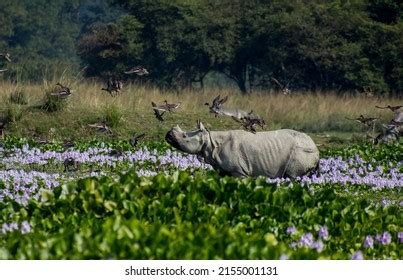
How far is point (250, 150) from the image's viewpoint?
1533 centimetres

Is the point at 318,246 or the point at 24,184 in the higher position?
the point at 318,246

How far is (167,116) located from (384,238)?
15714 mm

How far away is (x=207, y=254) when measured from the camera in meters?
8.10

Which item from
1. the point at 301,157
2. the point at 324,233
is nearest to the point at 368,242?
the point at 324,233

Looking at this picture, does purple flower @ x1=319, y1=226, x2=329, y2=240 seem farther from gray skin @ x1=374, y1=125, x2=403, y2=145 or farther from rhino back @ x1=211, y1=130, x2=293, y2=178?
gray skin @ x1=374, y1=125, x2=403, y2=145

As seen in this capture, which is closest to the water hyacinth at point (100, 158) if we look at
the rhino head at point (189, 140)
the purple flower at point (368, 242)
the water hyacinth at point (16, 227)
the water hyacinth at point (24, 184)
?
the water hyacinth at point (24, 184)

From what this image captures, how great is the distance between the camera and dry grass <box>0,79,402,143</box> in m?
23.9

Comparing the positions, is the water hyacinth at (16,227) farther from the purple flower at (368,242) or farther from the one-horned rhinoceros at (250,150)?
the one-horned rhinoceros at (250,150)

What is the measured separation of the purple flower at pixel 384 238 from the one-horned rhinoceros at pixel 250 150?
5.21 meters

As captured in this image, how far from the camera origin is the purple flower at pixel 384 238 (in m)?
9.78

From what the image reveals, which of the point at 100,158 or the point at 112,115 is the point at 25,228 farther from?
the point at 112,115

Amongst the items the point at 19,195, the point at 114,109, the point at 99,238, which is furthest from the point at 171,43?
the point at 99,238

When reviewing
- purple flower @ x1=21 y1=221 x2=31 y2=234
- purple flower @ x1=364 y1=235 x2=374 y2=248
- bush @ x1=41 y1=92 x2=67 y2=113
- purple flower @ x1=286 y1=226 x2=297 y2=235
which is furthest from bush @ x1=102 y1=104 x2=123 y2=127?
purple flower @ x1=364 y1=235 x2=374 y2=248

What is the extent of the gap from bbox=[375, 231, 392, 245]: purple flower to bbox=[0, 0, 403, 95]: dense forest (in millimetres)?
33400
